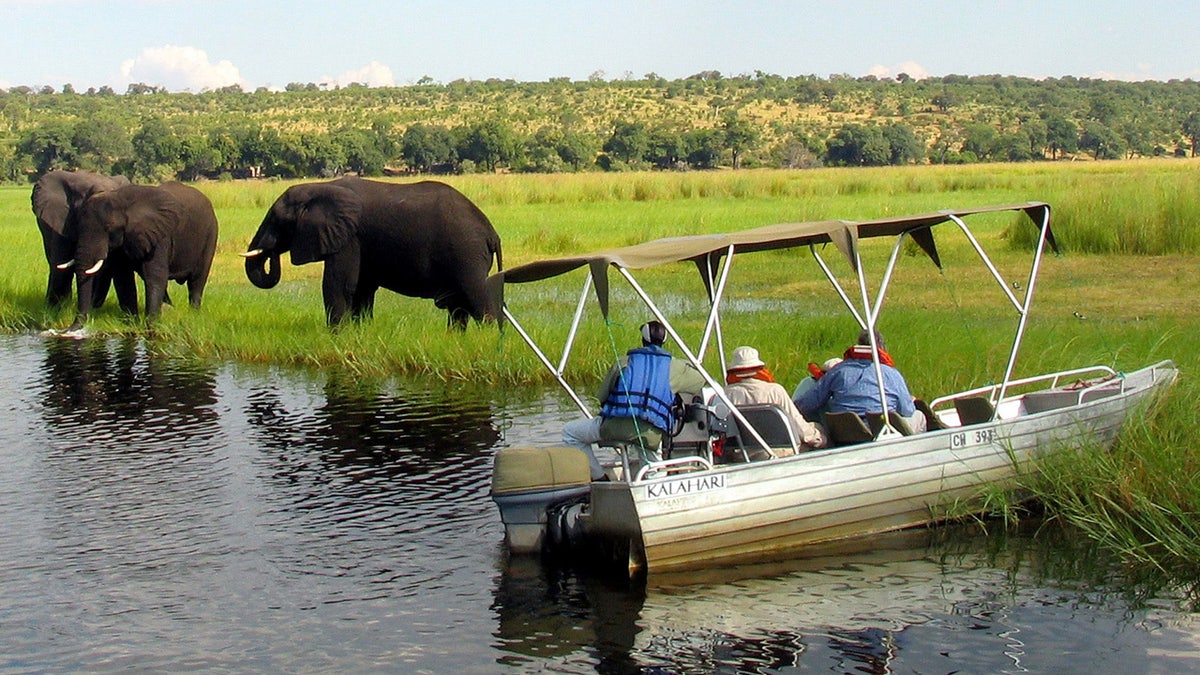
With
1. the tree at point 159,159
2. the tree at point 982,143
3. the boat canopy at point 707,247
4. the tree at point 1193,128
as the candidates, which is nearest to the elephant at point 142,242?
the boat canopy at point 707,247

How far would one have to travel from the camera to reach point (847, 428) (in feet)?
34.5

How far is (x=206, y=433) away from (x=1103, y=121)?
343 ft

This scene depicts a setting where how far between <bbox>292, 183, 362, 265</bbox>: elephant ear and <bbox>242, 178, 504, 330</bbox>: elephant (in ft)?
0.04

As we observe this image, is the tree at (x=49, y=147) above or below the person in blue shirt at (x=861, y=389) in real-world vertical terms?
above

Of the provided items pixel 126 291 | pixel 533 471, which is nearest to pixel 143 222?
pixel 126 291

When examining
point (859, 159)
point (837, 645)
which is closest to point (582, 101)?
point (859, 159)

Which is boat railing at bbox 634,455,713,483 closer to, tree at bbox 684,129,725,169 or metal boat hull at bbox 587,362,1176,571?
metal boat hull at bbox 587,362,1176,571

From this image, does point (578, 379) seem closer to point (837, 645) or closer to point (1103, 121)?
point (837, 645)

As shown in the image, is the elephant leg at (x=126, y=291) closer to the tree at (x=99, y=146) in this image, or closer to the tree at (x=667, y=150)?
the tree at (x=99, y=146)

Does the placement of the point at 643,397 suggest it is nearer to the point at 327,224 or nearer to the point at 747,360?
the point at 747,360

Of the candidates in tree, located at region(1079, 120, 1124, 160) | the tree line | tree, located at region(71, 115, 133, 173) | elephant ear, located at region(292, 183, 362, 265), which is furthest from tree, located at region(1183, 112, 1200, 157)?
elephant ear, located at region(292, 183, 362, 265)

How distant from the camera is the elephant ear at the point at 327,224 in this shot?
1903 cm

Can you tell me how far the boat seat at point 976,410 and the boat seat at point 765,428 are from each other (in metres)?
1.95

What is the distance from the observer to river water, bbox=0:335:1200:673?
8430mm
